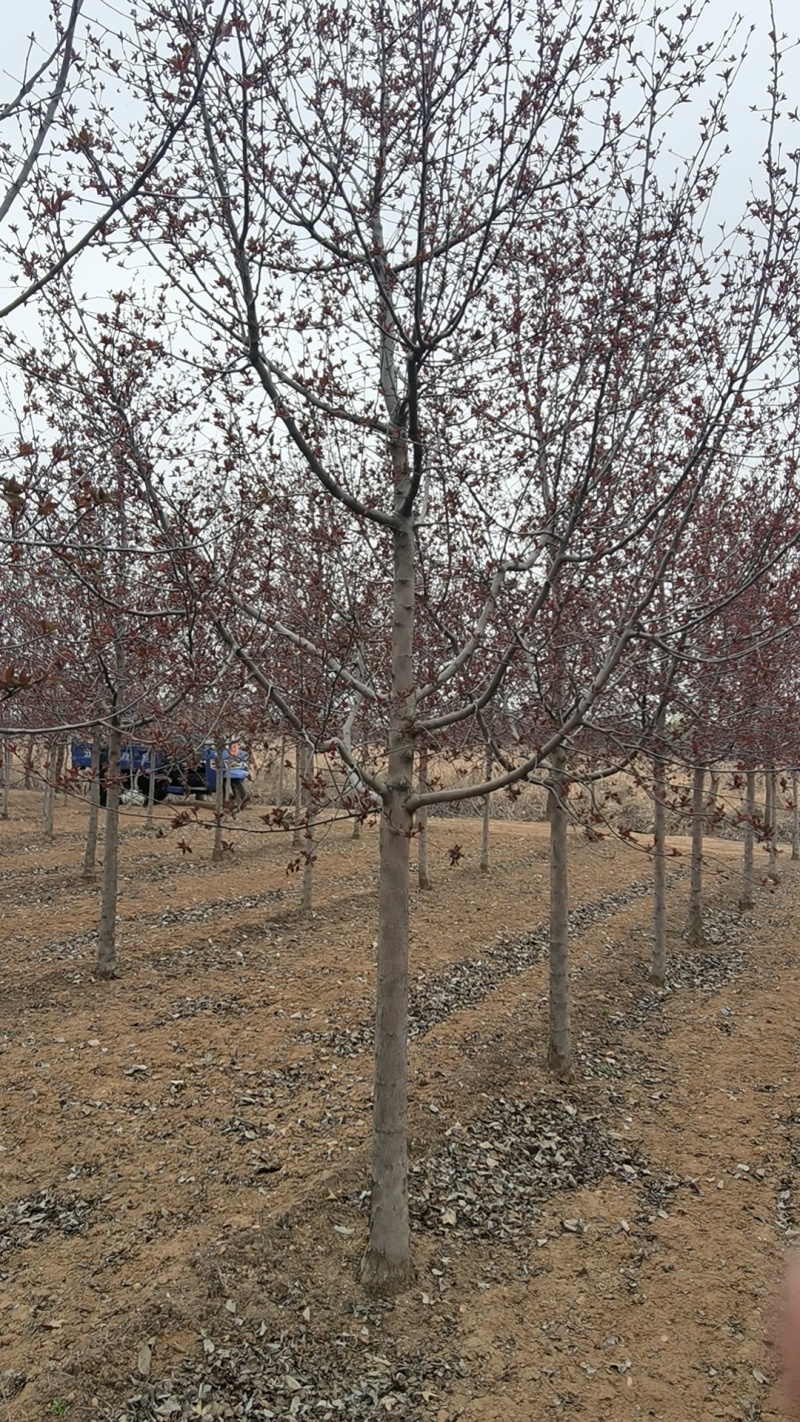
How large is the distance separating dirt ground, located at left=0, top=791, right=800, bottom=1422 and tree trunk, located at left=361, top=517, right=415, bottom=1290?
231mm

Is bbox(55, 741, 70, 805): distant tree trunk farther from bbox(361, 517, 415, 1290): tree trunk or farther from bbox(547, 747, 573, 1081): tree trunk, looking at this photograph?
bbox(547, 747, 573, 1081): tree trunk

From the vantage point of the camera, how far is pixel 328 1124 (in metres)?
5.82

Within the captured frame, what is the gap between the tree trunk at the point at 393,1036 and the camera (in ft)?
14.4

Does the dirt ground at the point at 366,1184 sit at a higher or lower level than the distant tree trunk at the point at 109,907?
lower

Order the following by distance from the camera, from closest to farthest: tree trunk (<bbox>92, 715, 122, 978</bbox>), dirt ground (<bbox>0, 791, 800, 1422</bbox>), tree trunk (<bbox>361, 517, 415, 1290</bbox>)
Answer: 1. dirt ground (<bbox>0, 791, 800, 1422</bbox>)
2. tree trunk (<bbox>361, 517, 415, 1290</bbox>)
3. tree trunk (<bbox>92, 715, 122, 978</bbox>)

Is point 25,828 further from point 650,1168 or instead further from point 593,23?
point 593,23

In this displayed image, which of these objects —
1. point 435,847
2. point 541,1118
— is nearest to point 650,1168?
point 541,1118

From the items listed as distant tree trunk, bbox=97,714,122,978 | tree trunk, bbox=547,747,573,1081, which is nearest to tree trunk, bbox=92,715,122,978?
distant tree trunk, bbox=97,714,122,978

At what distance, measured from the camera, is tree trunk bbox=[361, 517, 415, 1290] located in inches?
173

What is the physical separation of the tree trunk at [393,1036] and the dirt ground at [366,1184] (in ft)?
0.76

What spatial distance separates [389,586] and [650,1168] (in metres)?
4.12

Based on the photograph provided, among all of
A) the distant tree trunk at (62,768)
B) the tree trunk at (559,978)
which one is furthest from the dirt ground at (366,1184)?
the distant tree trunk at (62,768)

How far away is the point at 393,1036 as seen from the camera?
4.43 metres

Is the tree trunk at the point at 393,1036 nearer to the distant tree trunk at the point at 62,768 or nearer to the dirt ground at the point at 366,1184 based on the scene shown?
the dirt ground at the point at 366,1184
